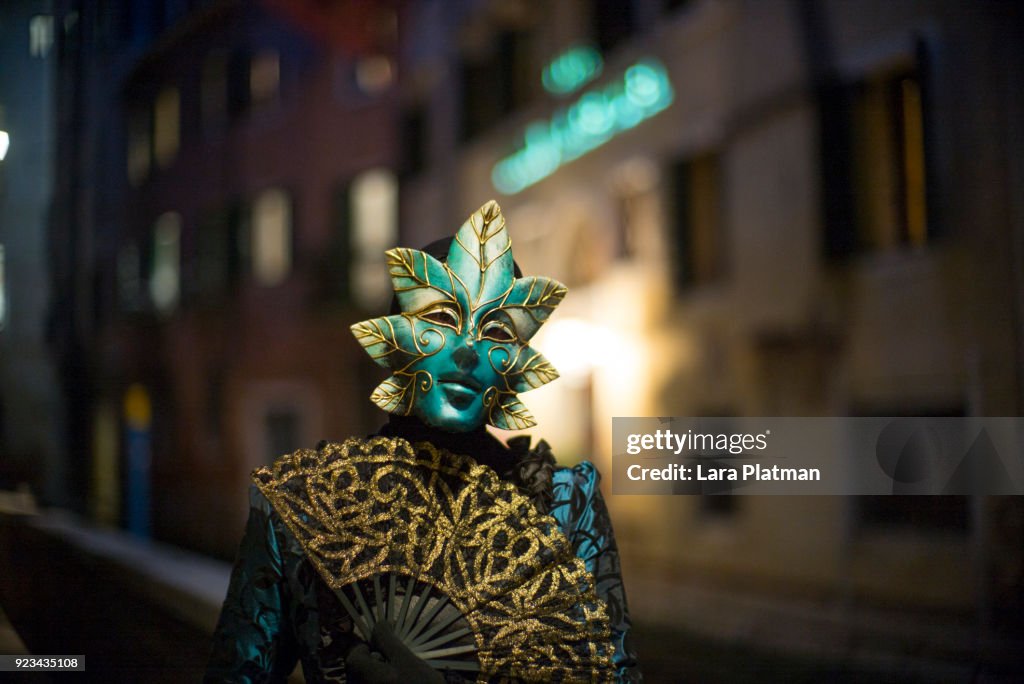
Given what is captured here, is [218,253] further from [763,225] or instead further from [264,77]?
[763,225]

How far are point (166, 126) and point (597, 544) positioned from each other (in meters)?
4.90

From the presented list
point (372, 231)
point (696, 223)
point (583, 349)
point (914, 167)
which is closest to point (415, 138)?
point (372, 231)

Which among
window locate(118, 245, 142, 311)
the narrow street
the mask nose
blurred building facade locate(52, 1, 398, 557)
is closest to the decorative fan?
the mask nose

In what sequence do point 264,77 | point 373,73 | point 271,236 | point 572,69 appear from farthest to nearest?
point 271,236 < point 572,69 < point 373,73 < point 264,77

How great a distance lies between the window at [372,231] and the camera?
5918 mm

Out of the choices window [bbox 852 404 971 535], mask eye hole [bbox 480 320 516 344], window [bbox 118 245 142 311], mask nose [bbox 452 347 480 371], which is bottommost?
window [bbox 852 404 971 535]

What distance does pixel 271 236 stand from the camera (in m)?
6.23

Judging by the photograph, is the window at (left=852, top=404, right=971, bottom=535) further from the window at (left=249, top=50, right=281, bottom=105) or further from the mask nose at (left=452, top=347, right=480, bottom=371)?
the window at (left=249, top=50, right=281, bottom=105)

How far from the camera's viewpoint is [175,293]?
18.0 feet

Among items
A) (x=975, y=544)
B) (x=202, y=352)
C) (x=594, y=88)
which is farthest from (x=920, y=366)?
(x=202, y=352)

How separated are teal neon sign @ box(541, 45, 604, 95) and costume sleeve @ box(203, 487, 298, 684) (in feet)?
15.8

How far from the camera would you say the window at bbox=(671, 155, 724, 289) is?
6555mm

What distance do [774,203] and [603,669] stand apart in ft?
15.9

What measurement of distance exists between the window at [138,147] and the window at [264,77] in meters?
0.68
